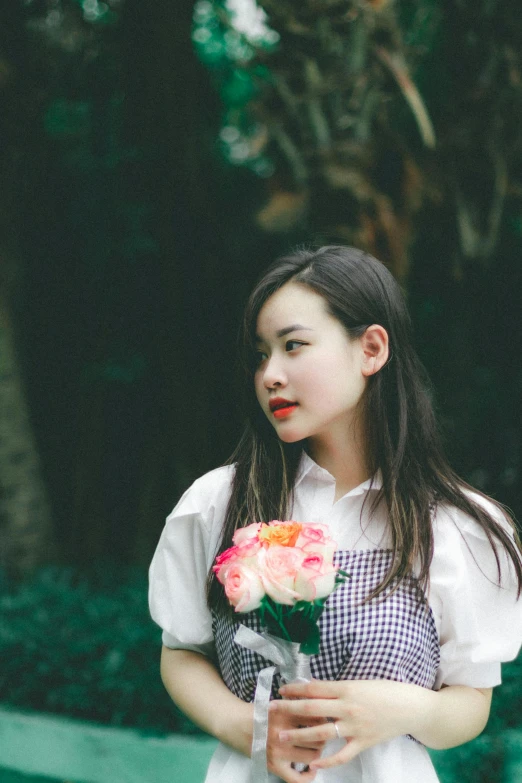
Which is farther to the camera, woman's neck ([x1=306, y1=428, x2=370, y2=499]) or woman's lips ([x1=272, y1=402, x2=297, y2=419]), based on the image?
woman's neck ([x1=306, y1=428, x2=370, y2=499])

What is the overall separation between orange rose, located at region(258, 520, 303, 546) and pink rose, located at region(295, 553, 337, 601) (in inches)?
2.6

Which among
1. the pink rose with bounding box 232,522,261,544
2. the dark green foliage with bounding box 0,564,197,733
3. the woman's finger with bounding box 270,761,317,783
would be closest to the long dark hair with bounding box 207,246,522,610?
the pink rose with bounding box 232,522,261,544

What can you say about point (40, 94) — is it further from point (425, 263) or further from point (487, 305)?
point (487, 305)

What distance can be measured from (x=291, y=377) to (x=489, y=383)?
3.22 metres

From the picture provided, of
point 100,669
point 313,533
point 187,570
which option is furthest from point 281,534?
point 100,669

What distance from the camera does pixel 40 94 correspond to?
16.5 ft

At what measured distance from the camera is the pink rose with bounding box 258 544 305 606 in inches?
51.4

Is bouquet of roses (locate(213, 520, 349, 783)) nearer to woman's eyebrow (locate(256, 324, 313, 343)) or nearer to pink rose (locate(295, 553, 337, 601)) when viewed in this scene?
pink rose (locate(295, 553, 337, 601))

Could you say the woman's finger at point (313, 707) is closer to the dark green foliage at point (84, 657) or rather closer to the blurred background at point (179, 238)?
the blurred background at point (179, 238)

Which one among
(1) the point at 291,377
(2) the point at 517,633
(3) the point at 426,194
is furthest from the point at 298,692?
(3) the point at 426,194

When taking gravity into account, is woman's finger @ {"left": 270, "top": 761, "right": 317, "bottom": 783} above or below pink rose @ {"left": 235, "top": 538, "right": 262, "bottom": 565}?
below

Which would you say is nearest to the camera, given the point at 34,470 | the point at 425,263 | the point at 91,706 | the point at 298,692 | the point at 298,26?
the point at 298,692

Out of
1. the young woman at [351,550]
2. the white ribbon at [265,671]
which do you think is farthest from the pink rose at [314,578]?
the young woman at [351,550]

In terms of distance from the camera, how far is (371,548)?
164 centimetres
